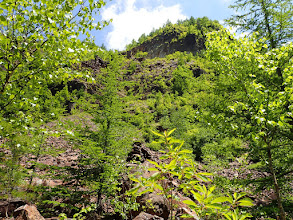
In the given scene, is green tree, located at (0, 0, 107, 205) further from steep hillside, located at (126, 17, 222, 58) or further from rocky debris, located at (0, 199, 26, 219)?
steep hillside, located at (126, 17, 222, 58)

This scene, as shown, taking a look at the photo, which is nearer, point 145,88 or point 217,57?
point 217,57

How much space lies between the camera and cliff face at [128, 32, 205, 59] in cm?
7431

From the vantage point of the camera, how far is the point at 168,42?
263 ft

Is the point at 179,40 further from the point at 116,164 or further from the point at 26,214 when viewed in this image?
the point at 26,214

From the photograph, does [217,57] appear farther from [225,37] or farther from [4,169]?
[4,169]

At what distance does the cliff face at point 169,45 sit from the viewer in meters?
74.3

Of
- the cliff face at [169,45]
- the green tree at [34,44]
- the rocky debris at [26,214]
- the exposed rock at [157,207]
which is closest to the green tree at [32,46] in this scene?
the green tree at [34,44]

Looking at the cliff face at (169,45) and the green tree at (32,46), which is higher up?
the cliff face at (169,45)

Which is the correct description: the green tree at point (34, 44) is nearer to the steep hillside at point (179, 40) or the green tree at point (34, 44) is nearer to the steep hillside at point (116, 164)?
the steep hillside at point (116, 164)

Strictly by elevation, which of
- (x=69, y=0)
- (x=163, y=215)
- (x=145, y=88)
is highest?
(x=145, y=88)

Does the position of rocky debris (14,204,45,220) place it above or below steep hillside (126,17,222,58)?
below

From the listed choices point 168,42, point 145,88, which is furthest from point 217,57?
point 168,42

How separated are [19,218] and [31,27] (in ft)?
18.5

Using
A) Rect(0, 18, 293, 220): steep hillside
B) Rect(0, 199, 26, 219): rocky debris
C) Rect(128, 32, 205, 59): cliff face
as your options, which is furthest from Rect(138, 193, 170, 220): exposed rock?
Rect(128, 32, 205, 59): cliff face
